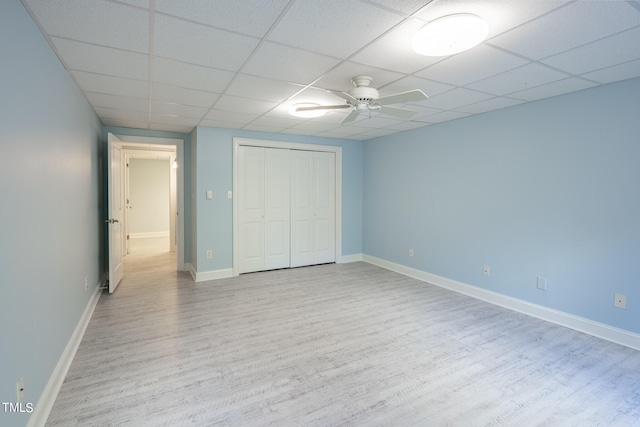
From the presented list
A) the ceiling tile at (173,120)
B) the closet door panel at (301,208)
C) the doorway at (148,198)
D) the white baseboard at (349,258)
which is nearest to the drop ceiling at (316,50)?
the ceiling tile at (173,120)

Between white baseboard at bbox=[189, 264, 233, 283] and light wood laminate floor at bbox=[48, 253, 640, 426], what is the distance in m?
0.79

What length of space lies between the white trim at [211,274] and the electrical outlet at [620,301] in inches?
182

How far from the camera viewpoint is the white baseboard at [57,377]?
5.66ft

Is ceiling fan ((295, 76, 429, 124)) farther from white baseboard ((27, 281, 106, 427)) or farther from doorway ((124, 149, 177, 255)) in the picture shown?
doorway ((124, 149, 177, 255))

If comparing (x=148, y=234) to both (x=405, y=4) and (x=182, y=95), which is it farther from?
(x=405, y=4)

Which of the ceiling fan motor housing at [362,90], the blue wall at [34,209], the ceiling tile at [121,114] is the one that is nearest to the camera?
the blue wall at [34,209]

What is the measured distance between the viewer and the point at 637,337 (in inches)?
104

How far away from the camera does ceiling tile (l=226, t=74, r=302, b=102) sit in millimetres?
2718

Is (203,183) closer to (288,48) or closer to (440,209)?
(288,48)

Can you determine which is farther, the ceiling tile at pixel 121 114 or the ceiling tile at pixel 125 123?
the ceiling tile at pixel 125 123

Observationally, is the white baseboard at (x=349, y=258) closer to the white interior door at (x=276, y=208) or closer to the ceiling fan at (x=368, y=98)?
the white interior door at (x=276, y=208)

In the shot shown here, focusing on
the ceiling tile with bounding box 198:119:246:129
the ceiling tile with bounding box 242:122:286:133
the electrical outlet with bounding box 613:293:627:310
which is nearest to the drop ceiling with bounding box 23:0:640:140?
the ceiling tile with bounding box 198:119:246:129

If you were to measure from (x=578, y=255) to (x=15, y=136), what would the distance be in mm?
4418

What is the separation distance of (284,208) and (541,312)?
3866 millimetres
